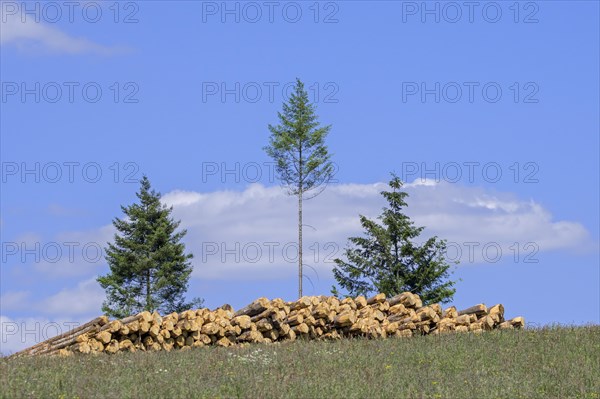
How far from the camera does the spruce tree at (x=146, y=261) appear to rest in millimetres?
42656

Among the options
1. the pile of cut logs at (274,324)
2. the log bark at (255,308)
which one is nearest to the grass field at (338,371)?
the pile of cut logs at (274,324)

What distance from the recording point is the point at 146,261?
42750mm

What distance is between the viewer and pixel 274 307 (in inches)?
856

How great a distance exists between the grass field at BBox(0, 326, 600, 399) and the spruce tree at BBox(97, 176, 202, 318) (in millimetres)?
23533

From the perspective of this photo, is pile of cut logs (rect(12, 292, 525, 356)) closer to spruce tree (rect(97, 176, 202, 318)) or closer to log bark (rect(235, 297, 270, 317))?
log bark (rect(235, 297, 270, 317))

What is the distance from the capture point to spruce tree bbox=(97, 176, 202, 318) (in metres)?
42.7

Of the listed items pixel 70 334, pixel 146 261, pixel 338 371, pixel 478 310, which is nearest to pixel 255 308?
pixel 70 334

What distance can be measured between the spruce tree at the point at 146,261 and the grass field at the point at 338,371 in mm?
23533

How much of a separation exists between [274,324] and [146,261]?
73.6 feet

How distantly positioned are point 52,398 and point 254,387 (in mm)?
3352

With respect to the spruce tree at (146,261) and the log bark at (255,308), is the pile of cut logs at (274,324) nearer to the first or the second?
the log bark at (255,308)

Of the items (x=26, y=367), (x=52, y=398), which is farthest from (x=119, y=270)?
(x=52, y=398)

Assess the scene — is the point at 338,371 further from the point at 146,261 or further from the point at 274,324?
the point at 146,261

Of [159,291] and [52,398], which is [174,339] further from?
[159,291]
